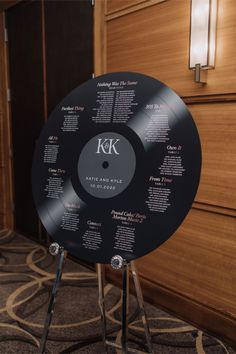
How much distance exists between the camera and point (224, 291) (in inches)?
77.5

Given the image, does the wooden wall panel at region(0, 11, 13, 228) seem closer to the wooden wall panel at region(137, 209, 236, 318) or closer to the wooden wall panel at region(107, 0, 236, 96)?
the wooden wall panel at region(107, 0, 236, 96)

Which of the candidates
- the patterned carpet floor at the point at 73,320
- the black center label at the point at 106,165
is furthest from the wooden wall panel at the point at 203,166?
the black center label at the point at 106,165

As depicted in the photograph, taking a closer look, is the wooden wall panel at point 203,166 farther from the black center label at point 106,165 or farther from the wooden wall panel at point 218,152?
the black center label at point 106,165

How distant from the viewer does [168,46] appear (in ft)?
6.95

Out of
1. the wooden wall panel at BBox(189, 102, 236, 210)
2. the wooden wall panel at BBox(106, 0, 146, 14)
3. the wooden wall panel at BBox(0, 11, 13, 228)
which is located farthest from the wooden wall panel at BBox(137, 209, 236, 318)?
the wooden wall panel at BBox(0, 11, 13, 228)

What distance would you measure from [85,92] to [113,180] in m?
0.41

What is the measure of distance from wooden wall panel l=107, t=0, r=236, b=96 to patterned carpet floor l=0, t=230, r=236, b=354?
1309mm

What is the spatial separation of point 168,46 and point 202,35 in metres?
0.30

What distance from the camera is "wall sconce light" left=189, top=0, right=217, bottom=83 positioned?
71.7 inches

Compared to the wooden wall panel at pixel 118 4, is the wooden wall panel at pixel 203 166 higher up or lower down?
lower down

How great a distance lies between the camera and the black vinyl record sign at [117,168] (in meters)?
1.26

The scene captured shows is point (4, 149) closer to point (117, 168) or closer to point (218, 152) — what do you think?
point (218, 152)

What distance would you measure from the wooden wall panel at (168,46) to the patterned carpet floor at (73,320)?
4.30ft

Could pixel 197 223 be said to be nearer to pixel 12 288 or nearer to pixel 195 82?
pixel 195 82
